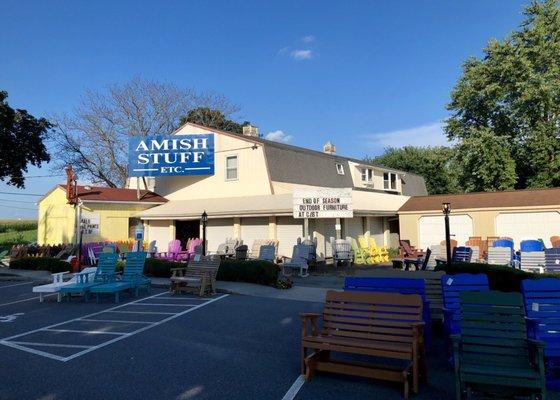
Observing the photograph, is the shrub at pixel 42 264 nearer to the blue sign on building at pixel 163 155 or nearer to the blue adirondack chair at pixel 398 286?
the blue sign on building at pixel 163 155

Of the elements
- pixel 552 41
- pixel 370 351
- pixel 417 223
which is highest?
pixel 552 41

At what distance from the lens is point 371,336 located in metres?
5.62

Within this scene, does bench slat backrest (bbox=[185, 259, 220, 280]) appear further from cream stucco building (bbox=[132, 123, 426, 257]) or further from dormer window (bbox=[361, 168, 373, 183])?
dormer window (bbox=[361, 168, 373, 183])

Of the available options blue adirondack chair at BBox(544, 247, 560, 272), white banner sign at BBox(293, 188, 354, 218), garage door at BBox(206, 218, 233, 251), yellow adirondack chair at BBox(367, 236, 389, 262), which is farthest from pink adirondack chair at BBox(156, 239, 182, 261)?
blue adirondack chair at BBox(544, 247, 560, 272)

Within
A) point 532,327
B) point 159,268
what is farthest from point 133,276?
point 532,327

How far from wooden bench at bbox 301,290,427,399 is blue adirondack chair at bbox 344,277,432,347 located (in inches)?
45.2

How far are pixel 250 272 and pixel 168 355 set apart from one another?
25.6 feet

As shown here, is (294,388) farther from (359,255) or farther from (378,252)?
(378,252)

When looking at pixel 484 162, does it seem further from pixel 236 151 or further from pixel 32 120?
pixel 32 120

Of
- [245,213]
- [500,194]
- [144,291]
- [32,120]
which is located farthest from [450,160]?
[32,120]

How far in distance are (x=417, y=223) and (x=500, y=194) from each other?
4.74 m

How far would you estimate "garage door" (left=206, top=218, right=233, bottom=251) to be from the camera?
76.6 ft

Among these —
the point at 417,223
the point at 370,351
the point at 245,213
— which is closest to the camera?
the point at 370,351

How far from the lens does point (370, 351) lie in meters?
5.26
